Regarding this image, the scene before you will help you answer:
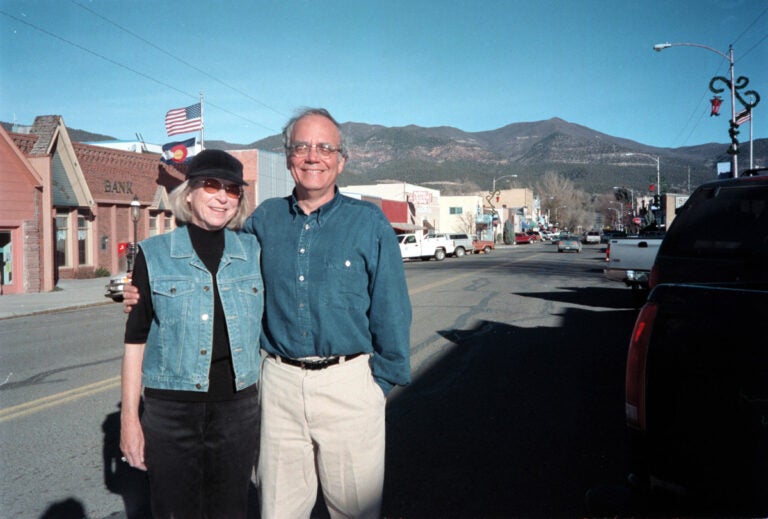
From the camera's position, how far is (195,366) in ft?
8.11

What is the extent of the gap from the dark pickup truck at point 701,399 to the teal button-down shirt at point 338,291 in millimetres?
1004

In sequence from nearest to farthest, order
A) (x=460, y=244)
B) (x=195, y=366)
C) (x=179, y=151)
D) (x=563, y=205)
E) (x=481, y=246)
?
(x=195, y=366) < (x=179, y=151) < (x=460, y=244) < (x=481, y=246) < (x=563, y=205)

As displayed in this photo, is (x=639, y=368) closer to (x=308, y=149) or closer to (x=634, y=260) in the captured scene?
(x=308, y=149)

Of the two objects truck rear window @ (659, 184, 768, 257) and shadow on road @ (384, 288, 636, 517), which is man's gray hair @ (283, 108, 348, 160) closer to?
shadow on road @ (384, 288, 636, 517)

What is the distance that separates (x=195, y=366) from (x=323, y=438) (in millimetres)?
607

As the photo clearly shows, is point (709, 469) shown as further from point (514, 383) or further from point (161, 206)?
point (161, 206)

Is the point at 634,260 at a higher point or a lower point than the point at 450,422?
higher

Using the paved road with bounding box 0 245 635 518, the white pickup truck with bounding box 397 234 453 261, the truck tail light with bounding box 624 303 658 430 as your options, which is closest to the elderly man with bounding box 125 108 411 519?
the truck tail light with bounding box 624 303 658 430

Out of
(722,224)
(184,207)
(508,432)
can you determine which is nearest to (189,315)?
(184,207)

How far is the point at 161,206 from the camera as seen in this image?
2970 cm

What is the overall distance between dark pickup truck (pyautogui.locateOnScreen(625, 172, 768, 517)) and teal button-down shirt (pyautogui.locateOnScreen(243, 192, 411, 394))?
1004 mm

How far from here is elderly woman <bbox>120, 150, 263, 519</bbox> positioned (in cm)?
247

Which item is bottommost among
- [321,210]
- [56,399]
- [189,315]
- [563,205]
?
[56,399]

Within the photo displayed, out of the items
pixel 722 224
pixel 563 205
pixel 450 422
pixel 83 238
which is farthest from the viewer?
pixel 563 205
